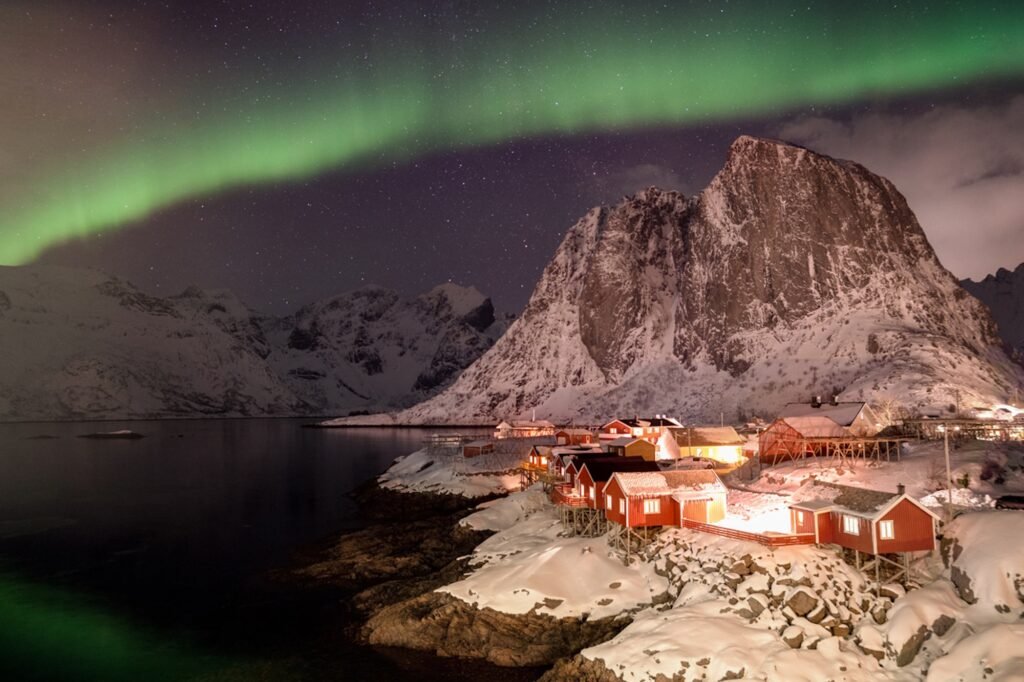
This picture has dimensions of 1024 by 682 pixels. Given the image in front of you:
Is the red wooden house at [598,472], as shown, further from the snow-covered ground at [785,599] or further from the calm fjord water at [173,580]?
the calm fjord water at [173,580]

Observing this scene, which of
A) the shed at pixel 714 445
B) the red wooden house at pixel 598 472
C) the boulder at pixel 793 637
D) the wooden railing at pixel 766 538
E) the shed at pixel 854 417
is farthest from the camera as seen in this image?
the shed at pixel 714 445

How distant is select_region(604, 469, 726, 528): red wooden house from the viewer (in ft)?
147

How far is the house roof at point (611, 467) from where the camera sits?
52.7 meters

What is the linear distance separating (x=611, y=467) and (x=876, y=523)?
22513 mm

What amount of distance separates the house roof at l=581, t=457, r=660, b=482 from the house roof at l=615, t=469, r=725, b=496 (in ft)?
19.7

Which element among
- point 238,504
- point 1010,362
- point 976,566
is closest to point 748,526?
point 976,566

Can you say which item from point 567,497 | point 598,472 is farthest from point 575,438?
point 598,472

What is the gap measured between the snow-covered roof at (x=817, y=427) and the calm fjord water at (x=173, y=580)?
43.0m

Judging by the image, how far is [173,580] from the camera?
5206cm

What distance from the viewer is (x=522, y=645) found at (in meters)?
35.7

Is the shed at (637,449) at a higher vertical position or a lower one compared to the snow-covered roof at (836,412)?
lower

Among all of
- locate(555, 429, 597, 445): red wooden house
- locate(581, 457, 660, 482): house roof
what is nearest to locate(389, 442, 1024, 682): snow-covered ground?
locate(581, 457, 660, 482): house roof

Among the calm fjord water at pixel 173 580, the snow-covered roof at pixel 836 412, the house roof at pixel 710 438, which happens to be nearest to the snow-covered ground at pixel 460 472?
the calm fjord water at pixel 173 580

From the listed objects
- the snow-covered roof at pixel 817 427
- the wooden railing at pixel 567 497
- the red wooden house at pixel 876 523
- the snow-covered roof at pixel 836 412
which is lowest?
the wooden railing at pixel 567 497
